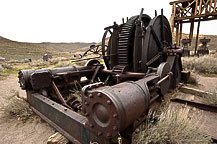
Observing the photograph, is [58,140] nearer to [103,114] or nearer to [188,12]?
[103,114]

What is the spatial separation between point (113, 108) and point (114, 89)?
0.23m

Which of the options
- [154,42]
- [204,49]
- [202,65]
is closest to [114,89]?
[154,42]

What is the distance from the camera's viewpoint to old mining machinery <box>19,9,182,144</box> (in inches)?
52.4

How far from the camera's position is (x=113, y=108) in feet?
4.01

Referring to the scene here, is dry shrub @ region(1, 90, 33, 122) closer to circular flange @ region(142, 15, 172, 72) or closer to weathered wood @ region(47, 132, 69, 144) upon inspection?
weathered wood @ region(47, 132, 69, 144)

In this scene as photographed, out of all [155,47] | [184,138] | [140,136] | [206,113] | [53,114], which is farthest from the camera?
[155,47]

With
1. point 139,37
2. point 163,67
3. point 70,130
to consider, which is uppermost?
point 139,37

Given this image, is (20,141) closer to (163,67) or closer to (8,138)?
(8,138)

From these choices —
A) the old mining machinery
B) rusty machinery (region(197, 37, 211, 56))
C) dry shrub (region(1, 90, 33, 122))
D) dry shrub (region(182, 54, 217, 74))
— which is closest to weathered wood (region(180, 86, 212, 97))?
the old mining machinery

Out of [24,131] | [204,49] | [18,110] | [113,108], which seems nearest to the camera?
[113,108]

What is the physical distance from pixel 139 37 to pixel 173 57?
1120mm

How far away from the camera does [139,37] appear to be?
3617 millimetres

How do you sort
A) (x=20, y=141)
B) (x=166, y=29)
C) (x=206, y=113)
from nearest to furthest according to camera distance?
1. (x=20, y=141)
2. (x=206, y=113)
3. (x=166, y=29)

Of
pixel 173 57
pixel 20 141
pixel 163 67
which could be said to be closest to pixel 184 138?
pixel 163 67
